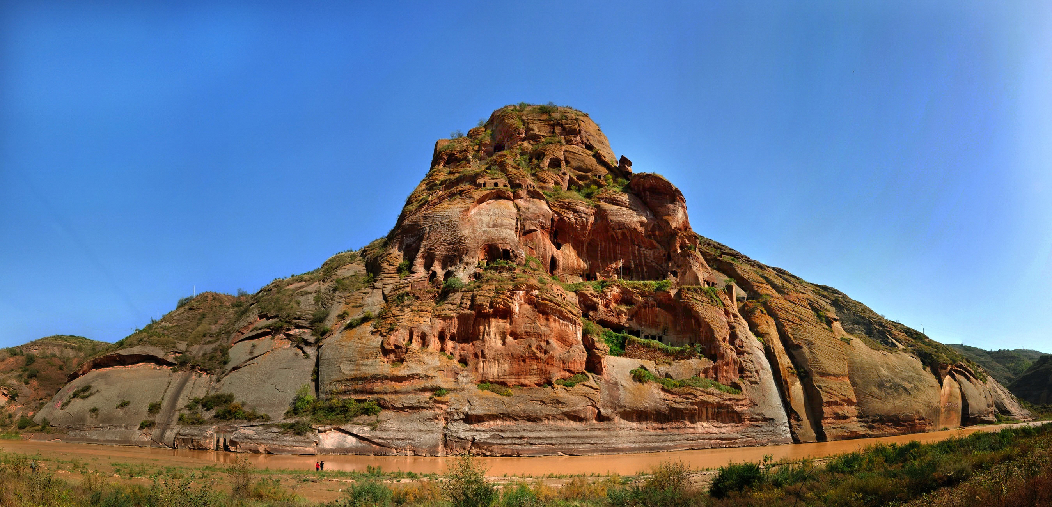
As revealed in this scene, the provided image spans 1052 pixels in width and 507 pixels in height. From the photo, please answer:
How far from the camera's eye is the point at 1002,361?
88.6 m

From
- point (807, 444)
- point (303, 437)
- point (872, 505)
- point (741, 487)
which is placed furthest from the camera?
point (807, 444)

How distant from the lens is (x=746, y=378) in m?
34.3

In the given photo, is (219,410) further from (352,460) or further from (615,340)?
(615,340)

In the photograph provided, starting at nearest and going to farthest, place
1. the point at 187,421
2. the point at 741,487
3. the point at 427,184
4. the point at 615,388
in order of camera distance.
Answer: the point at 741,487
the point at 187,421
the point at 615,388
the point at 427,184

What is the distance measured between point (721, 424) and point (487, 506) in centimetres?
2298

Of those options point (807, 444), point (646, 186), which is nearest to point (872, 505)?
point (807, 444)

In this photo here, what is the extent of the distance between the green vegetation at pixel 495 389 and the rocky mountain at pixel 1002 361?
74.2 metres

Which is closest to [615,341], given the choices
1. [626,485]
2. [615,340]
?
[615,340]

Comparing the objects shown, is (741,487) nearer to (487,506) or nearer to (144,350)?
(487,506)

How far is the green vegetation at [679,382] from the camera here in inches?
1184

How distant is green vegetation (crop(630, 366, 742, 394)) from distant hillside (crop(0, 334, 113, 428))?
32202 millimetres

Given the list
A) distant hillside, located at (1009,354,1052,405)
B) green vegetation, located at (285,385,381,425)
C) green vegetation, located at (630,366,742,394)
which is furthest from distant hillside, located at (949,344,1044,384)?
green vegetation, located at (285,385,381,425)

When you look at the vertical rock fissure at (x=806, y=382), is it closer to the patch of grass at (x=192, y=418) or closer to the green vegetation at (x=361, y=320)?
the green vegetation at (x=361, y=320)

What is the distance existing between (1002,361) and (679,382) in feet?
301
